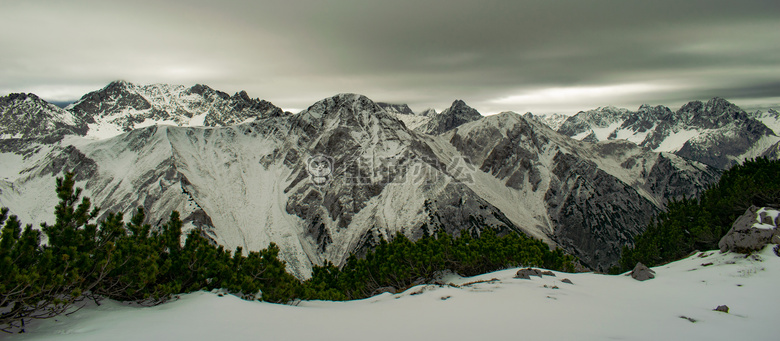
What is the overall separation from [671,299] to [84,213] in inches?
1181

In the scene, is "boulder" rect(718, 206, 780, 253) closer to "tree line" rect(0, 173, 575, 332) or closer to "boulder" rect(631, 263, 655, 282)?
"boulder" rect(631, 263, 655, 282)

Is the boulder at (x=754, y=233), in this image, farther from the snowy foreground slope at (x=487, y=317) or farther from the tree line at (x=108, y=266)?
the tree line at (x=108, y=266)

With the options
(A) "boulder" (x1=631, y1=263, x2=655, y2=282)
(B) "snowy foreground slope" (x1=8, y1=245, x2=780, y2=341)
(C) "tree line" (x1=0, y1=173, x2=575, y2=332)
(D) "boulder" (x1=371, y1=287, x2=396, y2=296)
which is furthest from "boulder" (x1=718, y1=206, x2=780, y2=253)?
(C) "tree line" (x1=0, y1=173, x2=575, y2=332)

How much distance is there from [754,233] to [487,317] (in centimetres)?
2536

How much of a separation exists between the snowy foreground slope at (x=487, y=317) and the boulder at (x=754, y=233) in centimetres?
464

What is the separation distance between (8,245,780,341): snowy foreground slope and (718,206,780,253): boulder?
4.64m

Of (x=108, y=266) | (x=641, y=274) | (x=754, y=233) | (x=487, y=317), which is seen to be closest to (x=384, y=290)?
(x=641, y=274)

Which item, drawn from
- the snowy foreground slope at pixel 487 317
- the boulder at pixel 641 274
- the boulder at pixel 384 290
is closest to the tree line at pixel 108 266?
the snowy foreground slope at pixel 487 317

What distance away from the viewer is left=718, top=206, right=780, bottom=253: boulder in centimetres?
2762

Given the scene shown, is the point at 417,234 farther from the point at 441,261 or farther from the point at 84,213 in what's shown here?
the point at 84,213

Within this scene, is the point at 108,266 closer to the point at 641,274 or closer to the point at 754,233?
the point at 641,274

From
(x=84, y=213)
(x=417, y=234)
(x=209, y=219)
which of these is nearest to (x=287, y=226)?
(x=209, y=219)

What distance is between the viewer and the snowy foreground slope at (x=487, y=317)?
13891 millimetres

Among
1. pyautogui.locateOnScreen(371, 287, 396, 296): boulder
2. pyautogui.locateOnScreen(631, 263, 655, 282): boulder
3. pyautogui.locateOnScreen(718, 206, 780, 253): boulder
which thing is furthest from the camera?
pyautogui.locateOnScreen(371, 287, 396, 296): boulder
